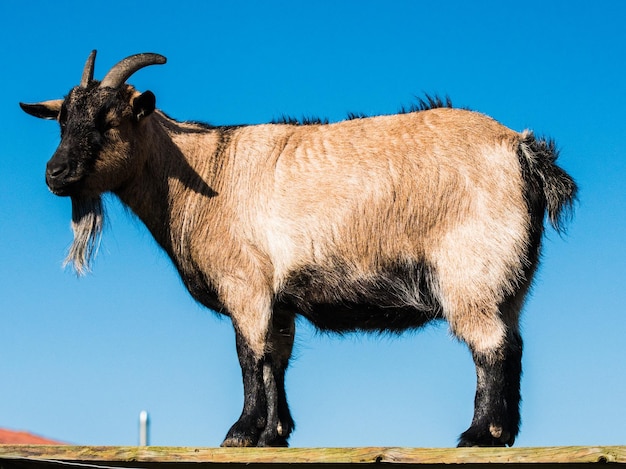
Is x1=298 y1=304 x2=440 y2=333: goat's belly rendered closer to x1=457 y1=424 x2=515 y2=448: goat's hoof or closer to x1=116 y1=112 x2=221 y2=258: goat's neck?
x1=457 y1=424 x2=515 y2=448: goat's hoof

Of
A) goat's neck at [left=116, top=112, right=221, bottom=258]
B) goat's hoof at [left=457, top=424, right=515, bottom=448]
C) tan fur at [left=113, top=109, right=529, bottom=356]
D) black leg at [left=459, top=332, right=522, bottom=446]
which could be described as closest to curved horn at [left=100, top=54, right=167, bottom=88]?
goat's neck at [left=116, top=112, right=221, bottom=258]

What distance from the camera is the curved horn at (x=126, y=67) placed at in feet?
26.5

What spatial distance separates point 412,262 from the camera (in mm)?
7371

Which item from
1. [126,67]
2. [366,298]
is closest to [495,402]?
[366,298]

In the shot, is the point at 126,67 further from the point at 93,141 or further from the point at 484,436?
the point at 484,436

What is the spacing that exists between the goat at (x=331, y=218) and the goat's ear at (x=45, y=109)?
0.49 meters

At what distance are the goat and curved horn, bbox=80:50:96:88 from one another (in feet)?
0.04

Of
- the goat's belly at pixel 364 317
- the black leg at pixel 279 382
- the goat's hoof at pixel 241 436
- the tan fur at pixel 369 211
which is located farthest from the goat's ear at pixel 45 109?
the goat's hoof at pixel 241 436

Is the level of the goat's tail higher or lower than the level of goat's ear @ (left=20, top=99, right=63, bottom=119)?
lower

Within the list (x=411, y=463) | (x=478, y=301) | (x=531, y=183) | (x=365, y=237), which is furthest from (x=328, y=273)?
(x=411, y=463)

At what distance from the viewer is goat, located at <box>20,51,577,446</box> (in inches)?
283

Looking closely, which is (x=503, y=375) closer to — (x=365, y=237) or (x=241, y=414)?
(x=365, y=237)

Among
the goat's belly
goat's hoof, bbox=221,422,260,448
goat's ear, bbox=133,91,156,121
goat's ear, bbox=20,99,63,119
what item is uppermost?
goat's ear, bbox=20,99,63,119

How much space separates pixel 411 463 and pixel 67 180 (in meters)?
3.42
